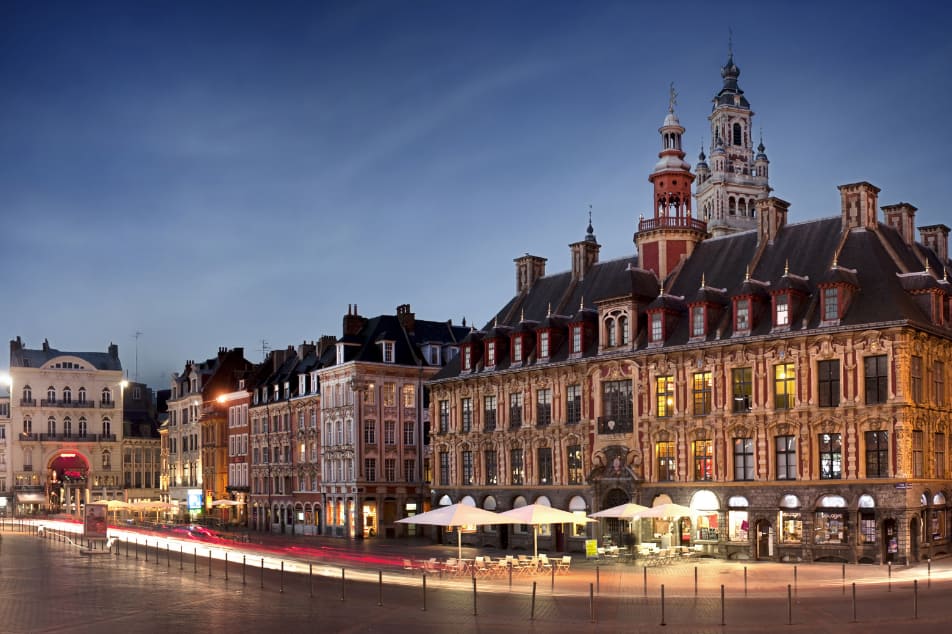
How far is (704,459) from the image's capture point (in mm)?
56875

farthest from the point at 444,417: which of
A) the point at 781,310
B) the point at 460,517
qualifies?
the point at 460,517

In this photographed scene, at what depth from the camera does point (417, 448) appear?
85750mm

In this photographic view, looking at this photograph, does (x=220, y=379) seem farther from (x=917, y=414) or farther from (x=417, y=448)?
(x=917, y=414)

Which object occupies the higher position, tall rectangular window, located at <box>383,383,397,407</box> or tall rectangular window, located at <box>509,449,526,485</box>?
tall rectangular window, located at <box>383,383,397,407</box>

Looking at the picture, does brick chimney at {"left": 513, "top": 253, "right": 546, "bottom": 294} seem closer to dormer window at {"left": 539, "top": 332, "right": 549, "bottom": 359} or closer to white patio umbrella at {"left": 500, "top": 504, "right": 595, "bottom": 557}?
dormer window at {"left": 539, "top": 332, "right": 549, "bottom": 359}

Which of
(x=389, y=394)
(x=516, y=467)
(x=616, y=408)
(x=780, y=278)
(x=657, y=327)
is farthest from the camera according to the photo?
(x=389, y=394)

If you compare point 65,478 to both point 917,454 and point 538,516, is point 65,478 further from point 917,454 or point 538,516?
point 917,454

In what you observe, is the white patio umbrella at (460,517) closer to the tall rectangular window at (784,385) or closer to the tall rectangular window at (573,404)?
the tall rectangular window at (784,385)

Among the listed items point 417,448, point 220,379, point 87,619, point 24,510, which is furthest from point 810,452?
point 24,510

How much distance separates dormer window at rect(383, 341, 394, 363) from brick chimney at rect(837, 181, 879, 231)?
3780 cm

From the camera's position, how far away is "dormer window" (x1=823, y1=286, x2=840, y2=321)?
51.8 m

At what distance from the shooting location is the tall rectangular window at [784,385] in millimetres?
53344

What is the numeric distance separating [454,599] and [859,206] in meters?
30.2

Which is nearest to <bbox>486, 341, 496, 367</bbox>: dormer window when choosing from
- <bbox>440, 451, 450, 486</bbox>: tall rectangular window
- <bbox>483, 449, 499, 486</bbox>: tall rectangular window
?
<bbox>483, 449, 499, 486</bbox>: tall rectangular window
